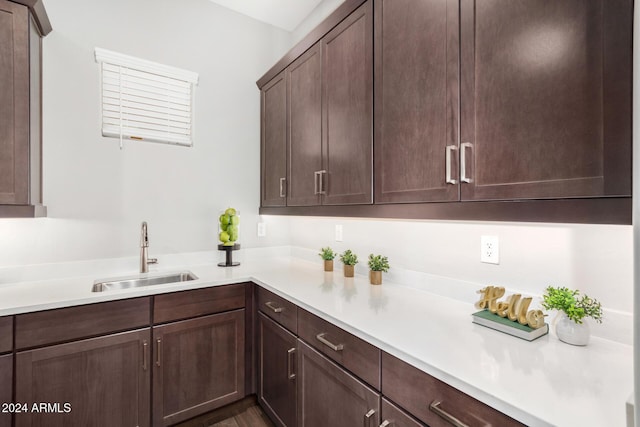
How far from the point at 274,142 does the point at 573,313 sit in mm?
1972

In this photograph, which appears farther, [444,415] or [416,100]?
[416,100]

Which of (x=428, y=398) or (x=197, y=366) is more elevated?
(x=428, y=398)

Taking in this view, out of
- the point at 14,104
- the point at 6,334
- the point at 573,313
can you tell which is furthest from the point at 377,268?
the point at 14,104

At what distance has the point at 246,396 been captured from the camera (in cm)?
199

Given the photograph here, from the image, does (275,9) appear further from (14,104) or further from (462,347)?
(462,347)

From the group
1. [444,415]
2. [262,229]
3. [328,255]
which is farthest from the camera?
[262,229]

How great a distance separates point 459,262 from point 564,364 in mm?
635

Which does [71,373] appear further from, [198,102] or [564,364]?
[564,364]

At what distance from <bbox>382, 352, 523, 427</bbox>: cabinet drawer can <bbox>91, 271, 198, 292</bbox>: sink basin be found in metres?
1.43

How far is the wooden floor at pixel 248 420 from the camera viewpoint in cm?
186

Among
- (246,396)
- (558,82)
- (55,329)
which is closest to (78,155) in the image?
(55,329)

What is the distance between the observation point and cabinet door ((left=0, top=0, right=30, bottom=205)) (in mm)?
1509

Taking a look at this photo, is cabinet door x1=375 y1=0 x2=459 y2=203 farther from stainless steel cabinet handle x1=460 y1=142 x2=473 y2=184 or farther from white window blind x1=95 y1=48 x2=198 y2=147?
white window blind x1=95 y1=48 x2=198 y2=147

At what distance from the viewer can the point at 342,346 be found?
122cm
